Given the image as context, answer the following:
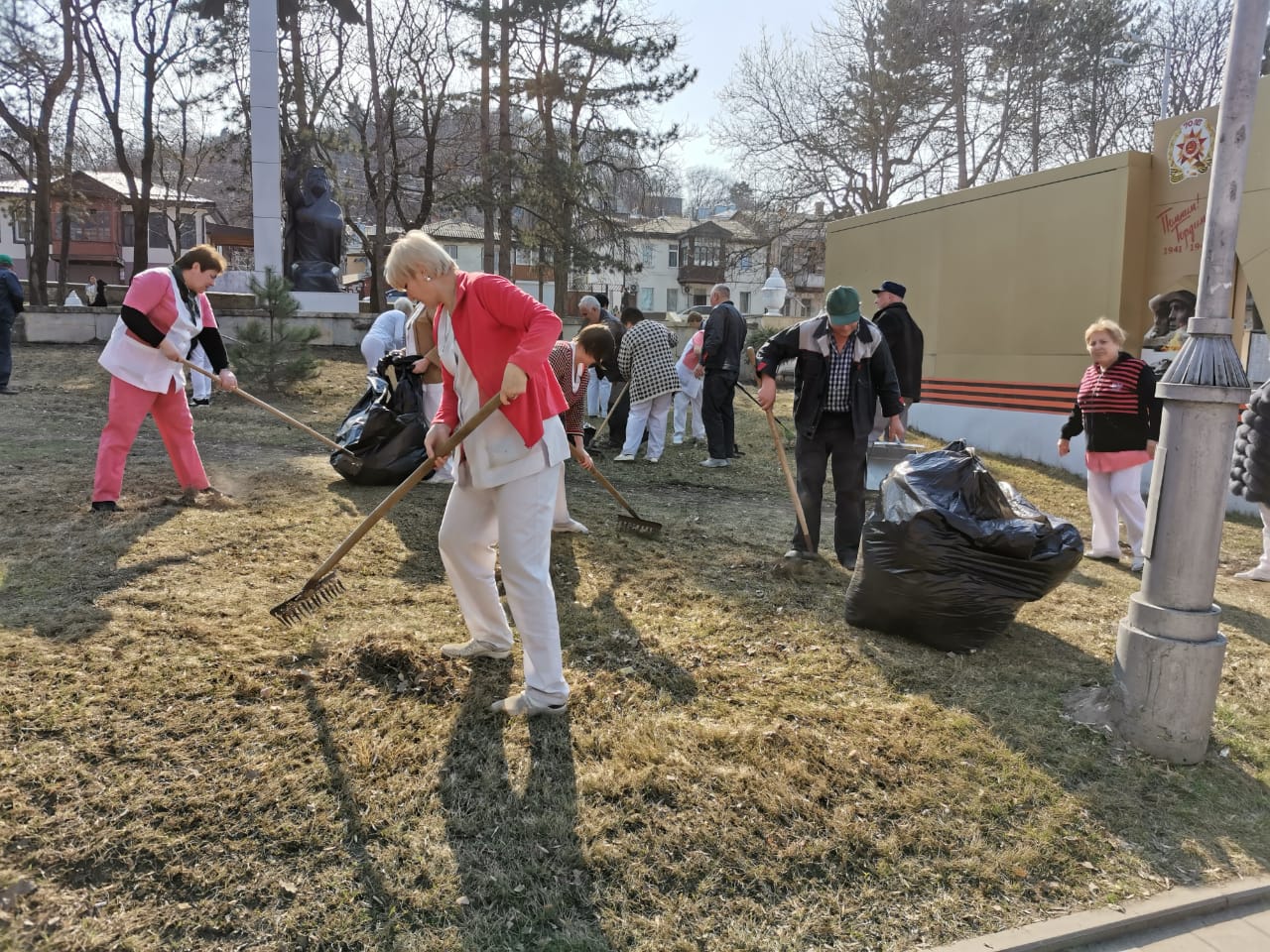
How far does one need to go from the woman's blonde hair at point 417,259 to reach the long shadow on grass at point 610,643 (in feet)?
5.56

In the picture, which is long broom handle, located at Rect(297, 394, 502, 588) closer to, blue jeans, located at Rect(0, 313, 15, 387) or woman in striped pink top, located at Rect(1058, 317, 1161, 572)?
woman in striped pink top, located at Rect(1058, 317, 1161, 572)

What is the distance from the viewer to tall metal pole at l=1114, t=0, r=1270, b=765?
299cm

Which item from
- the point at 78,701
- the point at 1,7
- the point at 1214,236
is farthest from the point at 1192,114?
the point at 1,7

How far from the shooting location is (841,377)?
197 inches

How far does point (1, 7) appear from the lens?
2023 centimetres

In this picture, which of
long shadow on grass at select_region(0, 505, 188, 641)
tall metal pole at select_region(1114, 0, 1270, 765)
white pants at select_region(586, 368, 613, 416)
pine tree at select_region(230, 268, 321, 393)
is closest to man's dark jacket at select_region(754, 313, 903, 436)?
tall metal pole at select_region(1114, 0, 1270, 765)

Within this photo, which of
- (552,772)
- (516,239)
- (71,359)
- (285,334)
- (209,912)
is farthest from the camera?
(516,239)

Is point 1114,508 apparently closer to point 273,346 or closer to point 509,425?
point 509,425

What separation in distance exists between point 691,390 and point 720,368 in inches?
48.1

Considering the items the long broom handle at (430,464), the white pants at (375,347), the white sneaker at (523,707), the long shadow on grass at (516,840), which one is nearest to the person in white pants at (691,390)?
the white pants at (375,347)

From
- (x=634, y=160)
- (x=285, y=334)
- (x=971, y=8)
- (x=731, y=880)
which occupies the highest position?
(x=971, y=8)

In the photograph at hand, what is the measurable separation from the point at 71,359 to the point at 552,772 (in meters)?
14.1

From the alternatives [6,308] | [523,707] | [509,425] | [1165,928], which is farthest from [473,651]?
[6,308]

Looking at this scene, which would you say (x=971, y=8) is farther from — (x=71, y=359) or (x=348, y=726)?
(x=348, y=726)
